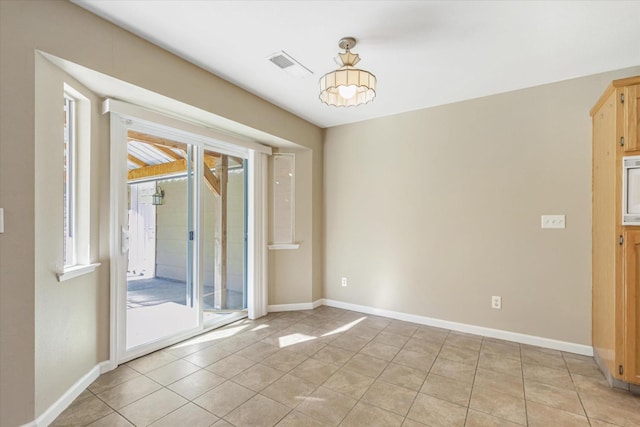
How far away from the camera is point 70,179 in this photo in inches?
86.1

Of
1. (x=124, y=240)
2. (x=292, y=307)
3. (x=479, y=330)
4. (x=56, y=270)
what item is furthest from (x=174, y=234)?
(x=479, y=330)

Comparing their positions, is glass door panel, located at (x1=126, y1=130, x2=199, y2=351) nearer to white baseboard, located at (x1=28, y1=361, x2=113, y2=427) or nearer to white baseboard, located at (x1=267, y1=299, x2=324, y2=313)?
white baseboard, located at (x1=28, y1=361, x2=113, y2=427)

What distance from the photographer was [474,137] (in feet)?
10.4

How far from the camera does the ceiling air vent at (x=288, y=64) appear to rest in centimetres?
237

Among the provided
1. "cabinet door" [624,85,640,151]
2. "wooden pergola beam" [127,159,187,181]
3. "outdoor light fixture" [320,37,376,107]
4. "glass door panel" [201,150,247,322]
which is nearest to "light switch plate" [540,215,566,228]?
"cabinet door" [624,85,640,151]

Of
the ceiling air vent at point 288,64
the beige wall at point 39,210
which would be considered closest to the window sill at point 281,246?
the beige wall at point 39,210

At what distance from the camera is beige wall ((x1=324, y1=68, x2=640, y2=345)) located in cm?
271

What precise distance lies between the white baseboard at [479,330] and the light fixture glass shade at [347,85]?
104 inches

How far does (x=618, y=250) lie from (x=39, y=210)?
384 centimetres

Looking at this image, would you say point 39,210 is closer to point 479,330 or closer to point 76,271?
point 76,271

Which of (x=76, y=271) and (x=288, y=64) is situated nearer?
(x=76, y=271)

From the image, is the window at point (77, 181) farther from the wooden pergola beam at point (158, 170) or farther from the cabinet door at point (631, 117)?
the cabinet door at point (631, 117)
